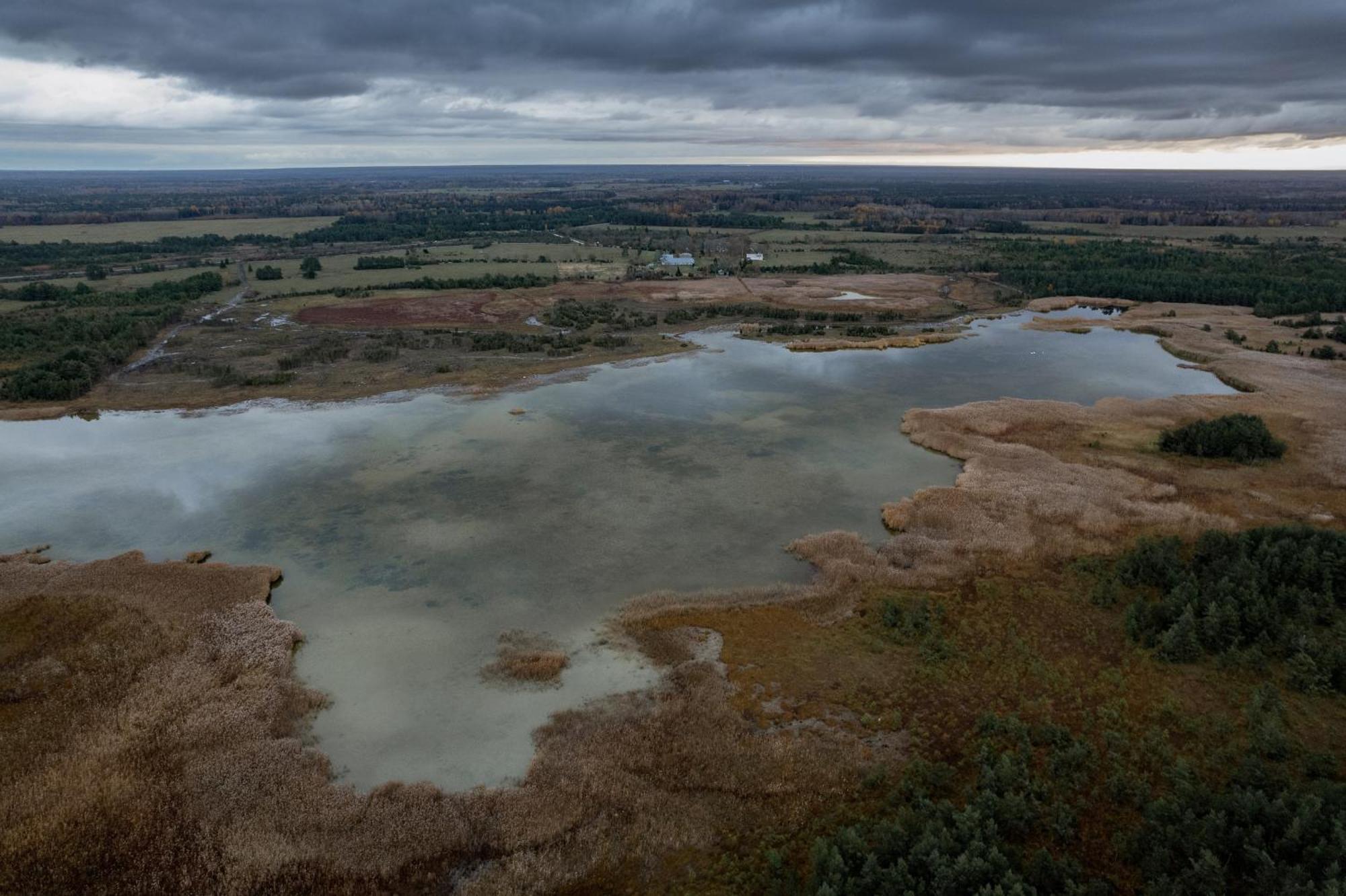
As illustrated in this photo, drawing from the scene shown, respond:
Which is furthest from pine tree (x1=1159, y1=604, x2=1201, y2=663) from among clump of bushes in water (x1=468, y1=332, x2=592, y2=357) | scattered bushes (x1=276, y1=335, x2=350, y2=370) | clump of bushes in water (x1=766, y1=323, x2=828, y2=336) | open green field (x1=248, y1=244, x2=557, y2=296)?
open green field (x1=248, y1=244, x2=557, y2=296)

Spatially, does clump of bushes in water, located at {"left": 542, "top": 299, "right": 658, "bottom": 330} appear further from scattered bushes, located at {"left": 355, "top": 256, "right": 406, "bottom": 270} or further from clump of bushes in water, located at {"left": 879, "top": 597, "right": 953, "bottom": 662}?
clump of bushes in water, located at {"left": 879, "top": 597, "right": 953, "bottom": 662}

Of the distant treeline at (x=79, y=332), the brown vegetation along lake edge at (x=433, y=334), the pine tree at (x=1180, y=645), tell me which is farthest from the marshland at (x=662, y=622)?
the brown vegetation along lake edge at (x=433, y=334)

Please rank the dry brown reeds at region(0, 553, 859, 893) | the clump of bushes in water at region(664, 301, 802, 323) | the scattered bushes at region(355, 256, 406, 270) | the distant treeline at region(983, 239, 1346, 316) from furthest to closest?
the scattered bushes at region(355, 256, 406, 270), the distant treeline at region(983, 239, 1346, 316), the clump of bushes in water at region(664, 301, 802, 323), the dry brown reeds at region(0, 553, 859, 893)

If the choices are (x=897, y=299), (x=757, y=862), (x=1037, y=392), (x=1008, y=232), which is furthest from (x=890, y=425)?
(x=1008, y=232)

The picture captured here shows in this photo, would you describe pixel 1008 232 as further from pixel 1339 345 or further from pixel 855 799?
Result: pixel 855 799

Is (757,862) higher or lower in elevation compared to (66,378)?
lower

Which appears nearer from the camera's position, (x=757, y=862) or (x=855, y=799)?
(x=757, y=862)
